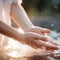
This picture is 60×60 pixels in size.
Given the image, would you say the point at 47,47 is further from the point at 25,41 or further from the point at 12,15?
the point at 12,15

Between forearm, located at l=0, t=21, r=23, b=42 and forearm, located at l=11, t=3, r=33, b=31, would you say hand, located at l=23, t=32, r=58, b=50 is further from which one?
forearm, located at l=11, t=3, r=33, b=31

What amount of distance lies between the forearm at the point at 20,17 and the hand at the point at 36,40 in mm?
373

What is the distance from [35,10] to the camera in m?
5.16

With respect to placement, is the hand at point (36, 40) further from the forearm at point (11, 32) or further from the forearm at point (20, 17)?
the forearm at point (20, 17)

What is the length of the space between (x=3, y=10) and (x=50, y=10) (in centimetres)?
317

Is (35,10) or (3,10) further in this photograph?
(35,10)

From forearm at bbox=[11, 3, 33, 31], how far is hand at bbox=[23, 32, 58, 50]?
373 mm

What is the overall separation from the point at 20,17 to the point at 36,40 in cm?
50

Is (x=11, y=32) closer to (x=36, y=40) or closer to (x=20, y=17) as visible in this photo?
(x=36, y=40)

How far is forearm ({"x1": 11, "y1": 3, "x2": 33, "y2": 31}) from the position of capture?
1818 mm

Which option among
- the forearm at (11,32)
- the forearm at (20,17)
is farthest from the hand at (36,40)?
the forearm at (20,17)

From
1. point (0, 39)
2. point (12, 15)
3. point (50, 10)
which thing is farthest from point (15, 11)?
point (50, 10)

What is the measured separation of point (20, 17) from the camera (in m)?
1.88

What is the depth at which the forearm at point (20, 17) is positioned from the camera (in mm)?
1818
